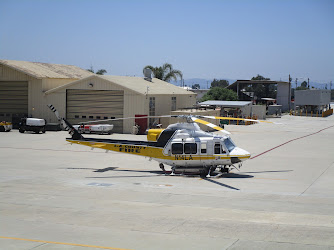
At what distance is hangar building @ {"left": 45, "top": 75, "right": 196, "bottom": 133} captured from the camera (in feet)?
151

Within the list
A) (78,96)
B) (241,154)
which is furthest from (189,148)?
(78,96)

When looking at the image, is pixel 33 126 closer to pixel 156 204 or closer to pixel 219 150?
pixel 219 150

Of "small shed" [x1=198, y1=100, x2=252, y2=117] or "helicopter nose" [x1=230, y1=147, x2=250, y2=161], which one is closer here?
"helicopter nose" [x1=230, y1=147, x2=250, y2=161]

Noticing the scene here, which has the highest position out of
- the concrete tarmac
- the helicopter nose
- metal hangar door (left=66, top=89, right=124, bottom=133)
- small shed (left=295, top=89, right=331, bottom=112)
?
small shed (left=295, top=89, right=331, bottom=112)

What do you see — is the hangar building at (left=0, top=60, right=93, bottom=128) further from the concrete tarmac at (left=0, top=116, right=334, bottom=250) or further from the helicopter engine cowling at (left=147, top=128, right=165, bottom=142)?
the helicopter engine cowling at (left=147, top=128, right=165, bottom=142)

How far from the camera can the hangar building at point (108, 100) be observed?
151 ft

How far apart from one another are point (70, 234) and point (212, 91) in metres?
74.0

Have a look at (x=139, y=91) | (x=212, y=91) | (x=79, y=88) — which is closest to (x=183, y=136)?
(x=139, y=91)

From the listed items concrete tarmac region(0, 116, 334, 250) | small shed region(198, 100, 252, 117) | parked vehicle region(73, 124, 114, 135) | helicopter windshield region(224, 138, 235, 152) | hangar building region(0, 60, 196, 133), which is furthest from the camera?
small shed region(198, 100, 252, 117)

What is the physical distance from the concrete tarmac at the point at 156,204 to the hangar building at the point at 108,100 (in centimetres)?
1544

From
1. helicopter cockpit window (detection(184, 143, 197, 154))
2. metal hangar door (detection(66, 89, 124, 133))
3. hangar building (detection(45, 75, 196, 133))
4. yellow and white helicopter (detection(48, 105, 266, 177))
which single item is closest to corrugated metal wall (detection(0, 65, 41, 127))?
hangar building (detection(45, 75, 196, 133))

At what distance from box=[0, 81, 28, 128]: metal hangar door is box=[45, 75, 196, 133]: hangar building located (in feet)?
11.3

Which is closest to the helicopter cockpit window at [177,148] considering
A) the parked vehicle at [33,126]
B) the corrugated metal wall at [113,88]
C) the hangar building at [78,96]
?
the hangar building at [78,96]

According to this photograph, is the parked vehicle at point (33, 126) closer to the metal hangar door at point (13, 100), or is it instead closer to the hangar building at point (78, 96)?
the hangar building at point (78, 96)
